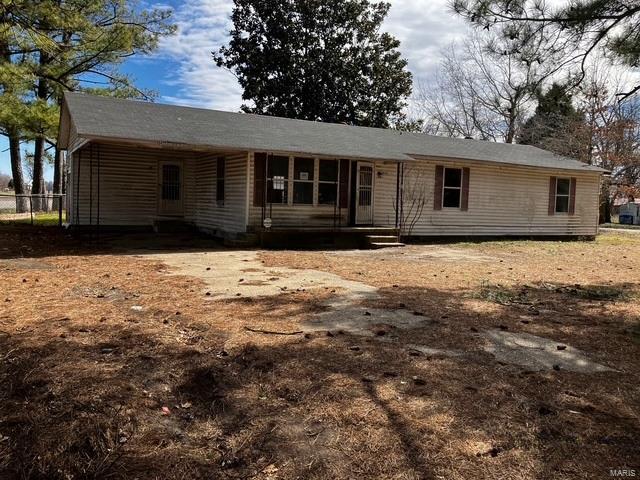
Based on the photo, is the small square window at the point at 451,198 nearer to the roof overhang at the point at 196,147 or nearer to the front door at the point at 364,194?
the front door at the point at 364,194

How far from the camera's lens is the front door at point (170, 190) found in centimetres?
1620

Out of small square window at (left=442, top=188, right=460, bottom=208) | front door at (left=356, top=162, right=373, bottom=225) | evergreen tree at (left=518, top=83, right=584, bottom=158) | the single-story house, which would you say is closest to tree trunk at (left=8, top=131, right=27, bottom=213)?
the single-story house

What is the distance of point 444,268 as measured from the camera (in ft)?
33.2

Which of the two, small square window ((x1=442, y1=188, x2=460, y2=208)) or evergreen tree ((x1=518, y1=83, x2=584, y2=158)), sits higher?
evergreen tree ((x1=518, y1=83, x2=584, y2=158))

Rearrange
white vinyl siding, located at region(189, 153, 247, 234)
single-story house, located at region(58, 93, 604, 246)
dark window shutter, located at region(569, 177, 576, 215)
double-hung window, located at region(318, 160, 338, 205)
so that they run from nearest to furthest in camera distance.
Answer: single-story house, located at region(58, 93, 604, 246) < white vinyl siding, located at region(189, 153, 247, 234) < double-hung window, located at region(318, 160, 338, 205) < dark window shutter, located at region(569, 177, 576, 215)

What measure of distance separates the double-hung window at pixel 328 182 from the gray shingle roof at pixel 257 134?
522mm

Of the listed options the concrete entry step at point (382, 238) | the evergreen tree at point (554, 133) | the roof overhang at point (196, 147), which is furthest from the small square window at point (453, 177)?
the evergreen tree at point (554, 133)

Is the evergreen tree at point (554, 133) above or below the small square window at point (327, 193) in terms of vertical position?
above

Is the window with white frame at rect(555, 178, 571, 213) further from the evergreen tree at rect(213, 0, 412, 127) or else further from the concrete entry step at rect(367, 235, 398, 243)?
the evergreen tree at rect(213, 0, 412, 127)

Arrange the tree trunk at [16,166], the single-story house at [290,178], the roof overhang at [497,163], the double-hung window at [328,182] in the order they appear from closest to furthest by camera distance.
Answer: the single-story house at [290,178] → the double-hung window at [328,182] → the roof overhang at [497,163] → the tree trunk at [16,166]

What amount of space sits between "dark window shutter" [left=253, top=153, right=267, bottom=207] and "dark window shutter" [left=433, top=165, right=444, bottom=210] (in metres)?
6.04

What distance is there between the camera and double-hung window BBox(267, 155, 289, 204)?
13742mm

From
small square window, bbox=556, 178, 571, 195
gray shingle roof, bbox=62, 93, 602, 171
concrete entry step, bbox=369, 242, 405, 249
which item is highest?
gray shingle roof, bbox=62, 93, 602, 171

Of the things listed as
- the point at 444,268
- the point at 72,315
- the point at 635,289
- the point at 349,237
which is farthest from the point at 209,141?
the point at 635,289
